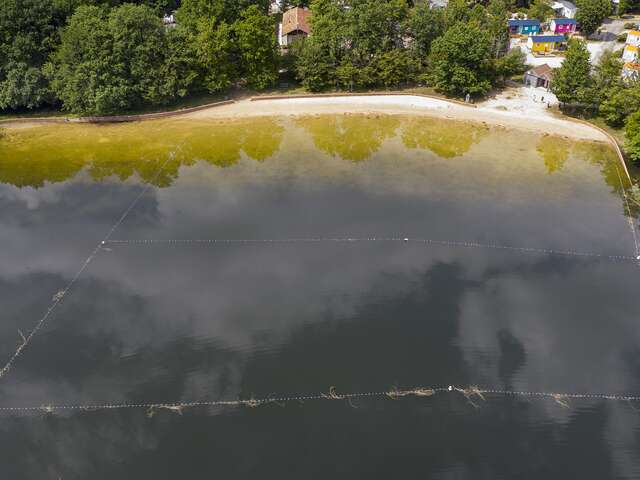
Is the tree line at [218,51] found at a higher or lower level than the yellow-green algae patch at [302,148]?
higher

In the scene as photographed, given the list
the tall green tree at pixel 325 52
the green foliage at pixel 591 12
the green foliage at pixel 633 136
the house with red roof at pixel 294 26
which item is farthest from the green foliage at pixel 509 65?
the house with red roof at pixel 294 26

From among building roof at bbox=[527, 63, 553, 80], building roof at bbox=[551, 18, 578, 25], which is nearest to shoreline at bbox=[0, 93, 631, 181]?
building roof at bbox=[527, 63, 553, 80]

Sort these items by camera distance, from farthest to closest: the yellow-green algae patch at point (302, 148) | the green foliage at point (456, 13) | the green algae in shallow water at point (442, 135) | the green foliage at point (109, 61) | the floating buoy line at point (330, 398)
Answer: the green foliage at point (456, 13), the green foliage at point (109, 61), the green algae in shallow water at point (442, 135), the yellow-green algae patch at point (302, 148), the floating buoy line at point (330, 398)

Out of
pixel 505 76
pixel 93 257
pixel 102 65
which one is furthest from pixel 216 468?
pixel 505 76

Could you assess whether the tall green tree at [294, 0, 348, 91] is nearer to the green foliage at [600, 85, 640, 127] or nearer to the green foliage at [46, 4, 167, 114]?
the green foliage at [46, 4, 167, 114]

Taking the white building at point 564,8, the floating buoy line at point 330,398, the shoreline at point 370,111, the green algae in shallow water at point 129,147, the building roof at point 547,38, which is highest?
the white building at point 564,8

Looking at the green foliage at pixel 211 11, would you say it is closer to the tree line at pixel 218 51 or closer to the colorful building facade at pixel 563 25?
the tree line at pixel 218 51

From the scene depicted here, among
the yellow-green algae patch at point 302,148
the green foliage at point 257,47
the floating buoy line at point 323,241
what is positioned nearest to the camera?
the floating buoy line at point 323,241
